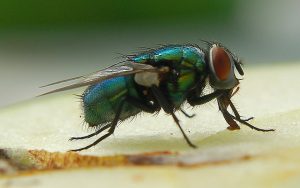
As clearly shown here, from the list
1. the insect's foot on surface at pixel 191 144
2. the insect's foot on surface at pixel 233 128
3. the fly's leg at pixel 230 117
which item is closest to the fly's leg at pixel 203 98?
the fly's leg at pixel 230 117

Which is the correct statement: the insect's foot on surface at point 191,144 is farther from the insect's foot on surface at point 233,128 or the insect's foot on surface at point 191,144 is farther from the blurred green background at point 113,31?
the blurred green background at point 113,31

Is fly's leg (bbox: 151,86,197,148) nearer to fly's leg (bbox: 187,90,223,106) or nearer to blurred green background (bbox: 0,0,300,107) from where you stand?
fly's leg (bbox: 187,90,223,106)

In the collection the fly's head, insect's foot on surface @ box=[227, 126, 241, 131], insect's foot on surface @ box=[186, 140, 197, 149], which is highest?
the fly's head

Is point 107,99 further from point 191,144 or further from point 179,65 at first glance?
point 191,144

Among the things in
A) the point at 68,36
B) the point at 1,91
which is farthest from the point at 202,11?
the point at 1,91

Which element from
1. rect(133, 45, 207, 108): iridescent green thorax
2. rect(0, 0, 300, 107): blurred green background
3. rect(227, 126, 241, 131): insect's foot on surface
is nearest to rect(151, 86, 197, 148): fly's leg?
rect(133, 45, 207, 108): iridescent green thorax

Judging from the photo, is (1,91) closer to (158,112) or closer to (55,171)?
(158,112)
